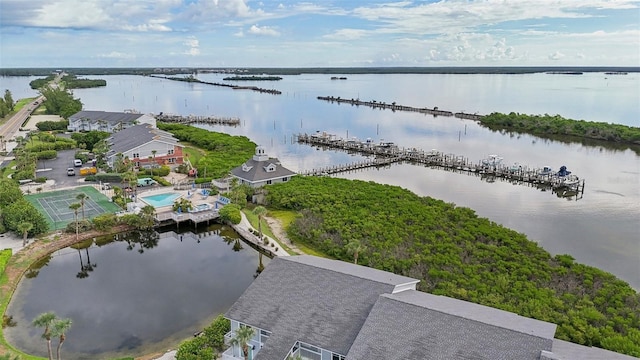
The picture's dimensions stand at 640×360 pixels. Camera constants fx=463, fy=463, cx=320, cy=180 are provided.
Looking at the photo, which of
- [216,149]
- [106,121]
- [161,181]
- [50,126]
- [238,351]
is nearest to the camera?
[238,351]

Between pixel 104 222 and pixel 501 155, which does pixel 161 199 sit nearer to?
pixel 104 222

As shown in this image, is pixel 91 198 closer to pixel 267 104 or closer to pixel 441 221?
pixel 441 221

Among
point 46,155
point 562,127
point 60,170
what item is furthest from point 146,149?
point 562,127

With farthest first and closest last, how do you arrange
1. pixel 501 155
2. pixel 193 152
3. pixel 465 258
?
1. pixel 501 155
2. pixel 193 152
3. pixel 465 258

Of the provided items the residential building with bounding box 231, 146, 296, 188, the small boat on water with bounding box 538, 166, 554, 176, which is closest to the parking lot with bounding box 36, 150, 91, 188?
the residential building with bounding box 231, 146, 296, 188

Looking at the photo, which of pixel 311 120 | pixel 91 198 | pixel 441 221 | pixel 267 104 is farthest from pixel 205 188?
pixel 267 104

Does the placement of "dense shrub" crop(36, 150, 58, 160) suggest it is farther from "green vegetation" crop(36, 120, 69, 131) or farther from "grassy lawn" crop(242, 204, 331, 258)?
"grassy lawn" crop(242, 204, 331, 258)

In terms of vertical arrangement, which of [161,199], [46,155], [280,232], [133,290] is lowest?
[133,290]
